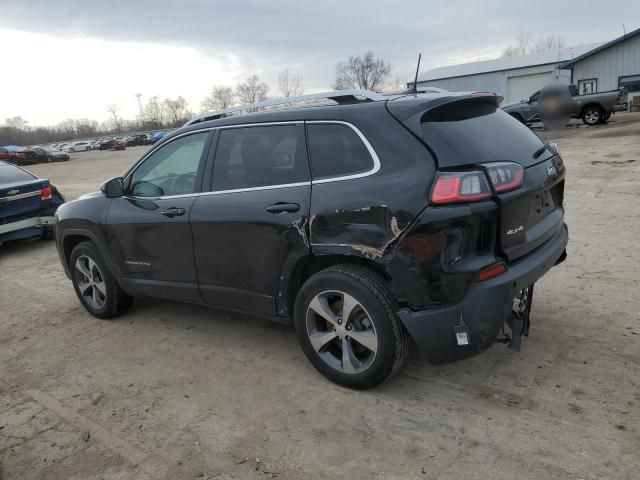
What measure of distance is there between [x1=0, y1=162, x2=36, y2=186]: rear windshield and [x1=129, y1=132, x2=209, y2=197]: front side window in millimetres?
4950

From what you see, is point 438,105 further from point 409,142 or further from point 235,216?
point 235,216

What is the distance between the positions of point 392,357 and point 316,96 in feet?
5.98

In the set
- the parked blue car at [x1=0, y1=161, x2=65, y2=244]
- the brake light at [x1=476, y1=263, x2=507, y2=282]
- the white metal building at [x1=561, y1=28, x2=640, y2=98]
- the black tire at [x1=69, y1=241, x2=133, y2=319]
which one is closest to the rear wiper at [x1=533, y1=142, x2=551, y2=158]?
the brake light at [x1=476, y1=263, x2=507, y2=282]

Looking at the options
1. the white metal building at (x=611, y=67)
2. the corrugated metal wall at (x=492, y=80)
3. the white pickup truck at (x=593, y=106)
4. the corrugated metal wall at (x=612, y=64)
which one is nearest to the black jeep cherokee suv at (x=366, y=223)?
the white pickup truck at (x=593, y=106)

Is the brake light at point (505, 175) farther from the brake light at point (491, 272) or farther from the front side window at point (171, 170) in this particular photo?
the front side window at point (171, 170)

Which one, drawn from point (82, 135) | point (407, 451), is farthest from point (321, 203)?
point (82, 135)

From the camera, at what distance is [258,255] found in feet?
11.5

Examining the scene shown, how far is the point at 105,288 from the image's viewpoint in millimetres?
4781

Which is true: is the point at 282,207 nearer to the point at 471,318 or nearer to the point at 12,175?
the point at 471,318

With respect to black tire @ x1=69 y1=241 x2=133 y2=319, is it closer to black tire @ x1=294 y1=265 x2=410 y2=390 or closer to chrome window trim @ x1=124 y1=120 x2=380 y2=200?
chrome window trim @ x1=124 y1=120 x2=380 y2=200

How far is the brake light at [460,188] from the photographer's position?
275cm

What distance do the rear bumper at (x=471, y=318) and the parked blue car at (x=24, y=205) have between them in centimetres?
710

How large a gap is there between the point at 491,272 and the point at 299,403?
1.41 metres

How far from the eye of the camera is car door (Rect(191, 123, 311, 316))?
131 inches
